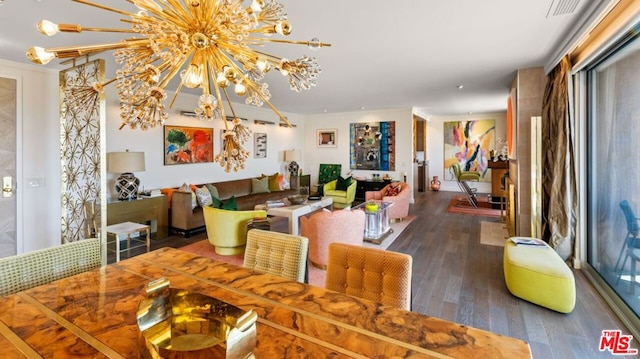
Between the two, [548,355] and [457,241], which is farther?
[457,241]

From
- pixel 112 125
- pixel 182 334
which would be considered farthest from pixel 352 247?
pixel 112 125

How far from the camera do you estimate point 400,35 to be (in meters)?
3.18

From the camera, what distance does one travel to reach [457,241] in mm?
4996

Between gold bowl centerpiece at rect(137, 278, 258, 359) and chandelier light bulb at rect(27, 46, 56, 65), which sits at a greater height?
chandelier light bulb at rect(27, 46, 56, 65)

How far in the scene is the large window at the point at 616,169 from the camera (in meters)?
2.66

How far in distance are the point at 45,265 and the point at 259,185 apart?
5.45 metres

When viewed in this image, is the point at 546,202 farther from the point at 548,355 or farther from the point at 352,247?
the point at 352,247

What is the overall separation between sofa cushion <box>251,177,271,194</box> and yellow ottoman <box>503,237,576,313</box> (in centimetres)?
523

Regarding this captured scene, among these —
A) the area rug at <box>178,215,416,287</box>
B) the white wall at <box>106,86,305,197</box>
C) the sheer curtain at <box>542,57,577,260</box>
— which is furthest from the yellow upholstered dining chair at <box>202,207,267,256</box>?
the sheer curtain at <box>542,57,577,260</box>

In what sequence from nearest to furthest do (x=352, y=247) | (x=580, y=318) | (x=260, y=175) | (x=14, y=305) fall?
1. (x=14, y=305)
2. (x=352, y=247)
3. (x=580, y=318)
4. (x=260, y=175)

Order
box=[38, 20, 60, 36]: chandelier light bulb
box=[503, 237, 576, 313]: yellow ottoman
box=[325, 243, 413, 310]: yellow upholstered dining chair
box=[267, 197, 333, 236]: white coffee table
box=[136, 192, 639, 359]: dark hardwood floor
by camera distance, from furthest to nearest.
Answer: box=[267, 197, 333, 236]: white coffee table
box=[503, 237, 576, 313]: yellow ottoman
box=[136, 192, 639, 359]: dark hardwood floor
box=[325, 243, 413, 310]: yellow upholstered dining chair
box=[38, 20, 60, 36]: chandelier light bulb

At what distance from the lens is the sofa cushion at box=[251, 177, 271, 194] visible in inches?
285

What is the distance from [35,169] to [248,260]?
3815 millimetres

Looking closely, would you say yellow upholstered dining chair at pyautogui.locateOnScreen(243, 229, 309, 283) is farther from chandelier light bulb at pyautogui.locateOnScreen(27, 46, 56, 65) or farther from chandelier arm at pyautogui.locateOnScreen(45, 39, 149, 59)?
chandelier light bulb at pyautogui.locateOnScreen(27, 46, 56, 65)
